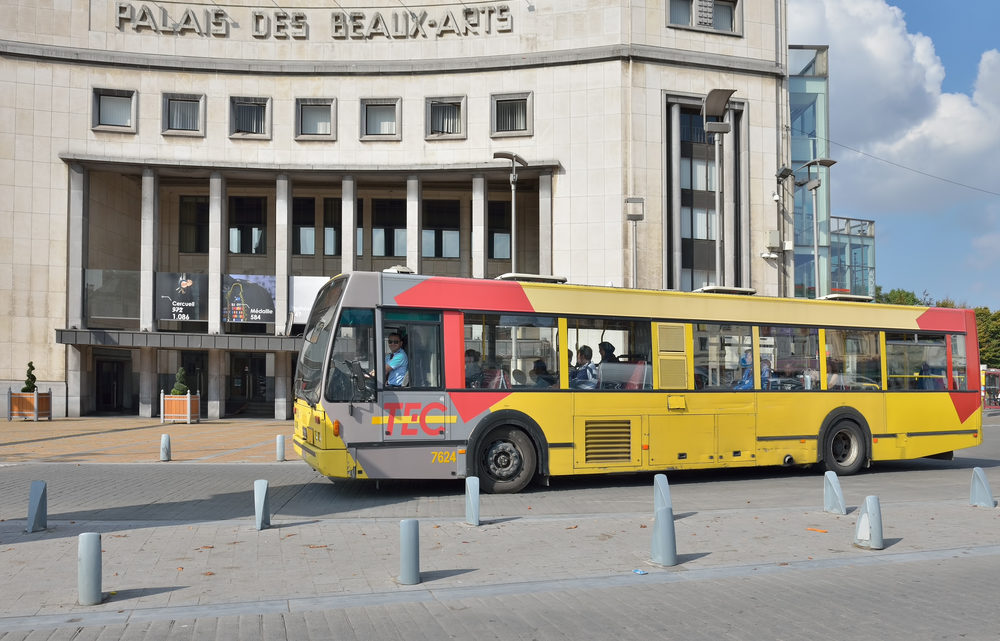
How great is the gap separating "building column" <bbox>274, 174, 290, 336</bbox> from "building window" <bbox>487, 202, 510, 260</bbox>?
895 centimetres

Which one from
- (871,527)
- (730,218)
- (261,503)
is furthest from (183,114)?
(871,527)

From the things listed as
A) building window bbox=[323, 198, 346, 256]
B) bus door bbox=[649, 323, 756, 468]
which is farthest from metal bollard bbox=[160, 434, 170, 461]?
building window bbox=[323, 198, 346, 256]

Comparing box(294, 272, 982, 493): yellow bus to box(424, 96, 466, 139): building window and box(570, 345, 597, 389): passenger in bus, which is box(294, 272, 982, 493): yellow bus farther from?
box(424, 96, 466, 139): building window

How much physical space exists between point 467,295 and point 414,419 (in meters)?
2.07

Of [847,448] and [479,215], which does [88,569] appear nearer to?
[847,448]

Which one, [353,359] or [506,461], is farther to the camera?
[506,461]

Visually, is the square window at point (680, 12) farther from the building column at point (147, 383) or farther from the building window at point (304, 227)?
the building column at point (147, 383)

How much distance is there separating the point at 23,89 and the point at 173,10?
6469 mm

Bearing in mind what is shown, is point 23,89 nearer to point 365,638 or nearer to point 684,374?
point 684,374

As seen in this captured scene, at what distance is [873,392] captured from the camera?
1488 centimetres

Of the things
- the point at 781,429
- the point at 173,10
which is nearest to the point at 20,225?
the point at 173,10

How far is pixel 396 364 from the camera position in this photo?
11664mm

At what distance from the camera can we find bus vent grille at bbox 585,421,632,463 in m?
12.6

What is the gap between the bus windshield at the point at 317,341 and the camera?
11.6 metres
